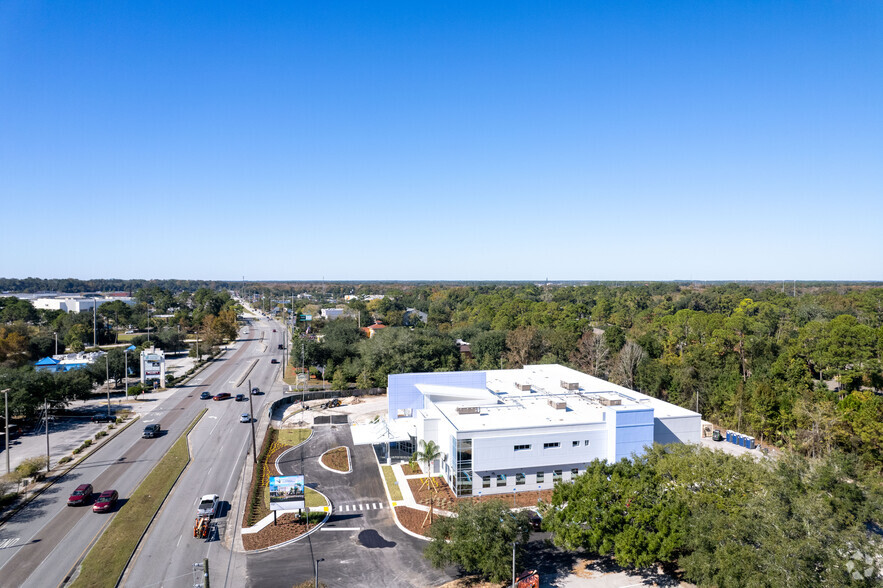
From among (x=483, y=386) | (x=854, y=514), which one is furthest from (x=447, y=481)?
(x=854, y=514)

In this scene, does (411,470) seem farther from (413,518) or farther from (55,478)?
(55,478)

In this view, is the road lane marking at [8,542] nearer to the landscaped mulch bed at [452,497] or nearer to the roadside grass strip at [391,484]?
the roadside grass strip at [391,484]

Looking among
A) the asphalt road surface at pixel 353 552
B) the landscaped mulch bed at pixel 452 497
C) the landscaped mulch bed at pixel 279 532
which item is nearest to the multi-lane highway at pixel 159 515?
the landscaped mulch bed at pixel 279 532

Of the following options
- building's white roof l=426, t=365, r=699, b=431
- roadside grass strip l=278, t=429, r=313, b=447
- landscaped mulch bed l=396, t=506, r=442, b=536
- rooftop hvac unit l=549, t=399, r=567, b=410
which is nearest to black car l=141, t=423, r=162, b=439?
roadside grass strip l=278, t=429, r=313, b=447

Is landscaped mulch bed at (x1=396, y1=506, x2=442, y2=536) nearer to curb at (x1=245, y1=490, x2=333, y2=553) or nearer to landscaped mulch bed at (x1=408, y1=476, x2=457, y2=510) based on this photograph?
landscaped mulch bed at (x1=408, y1=476, x2=457, y2=510)

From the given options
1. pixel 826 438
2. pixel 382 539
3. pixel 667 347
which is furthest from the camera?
pixel 667 347

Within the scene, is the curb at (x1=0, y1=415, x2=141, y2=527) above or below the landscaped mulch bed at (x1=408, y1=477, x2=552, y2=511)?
above

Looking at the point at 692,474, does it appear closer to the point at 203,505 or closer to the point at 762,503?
the point at 762,503
